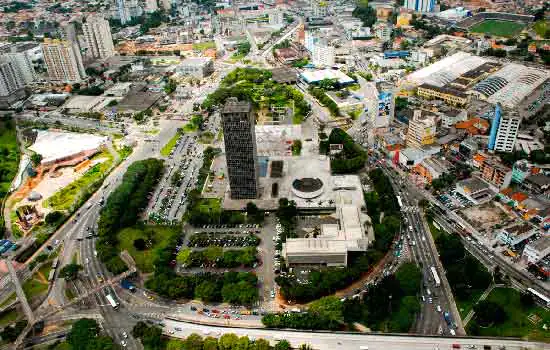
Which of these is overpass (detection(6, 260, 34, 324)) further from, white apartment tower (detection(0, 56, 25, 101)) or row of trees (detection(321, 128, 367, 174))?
white apartment tower (detection(0, 56, 25, 101))

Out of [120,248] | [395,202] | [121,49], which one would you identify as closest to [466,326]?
[395,202]

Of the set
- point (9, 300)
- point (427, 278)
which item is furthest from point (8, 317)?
point (427, 278)

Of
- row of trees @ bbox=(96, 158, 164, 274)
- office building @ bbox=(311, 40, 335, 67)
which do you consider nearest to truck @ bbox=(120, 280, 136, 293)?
row of trees @ bbox=(96, 158, 164, 274)

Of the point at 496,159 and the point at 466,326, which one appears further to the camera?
the point at 496,159

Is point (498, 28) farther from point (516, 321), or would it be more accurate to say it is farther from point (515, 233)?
point (516, 321)

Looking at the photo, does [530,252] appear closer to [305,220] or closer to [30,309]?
[305,220]

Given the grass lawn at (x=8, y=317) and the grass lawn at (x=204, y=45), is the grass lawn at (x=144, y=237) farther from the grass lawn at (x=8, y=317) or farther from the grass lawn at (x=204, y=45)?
the grass lawn at (x=204, y=45)
